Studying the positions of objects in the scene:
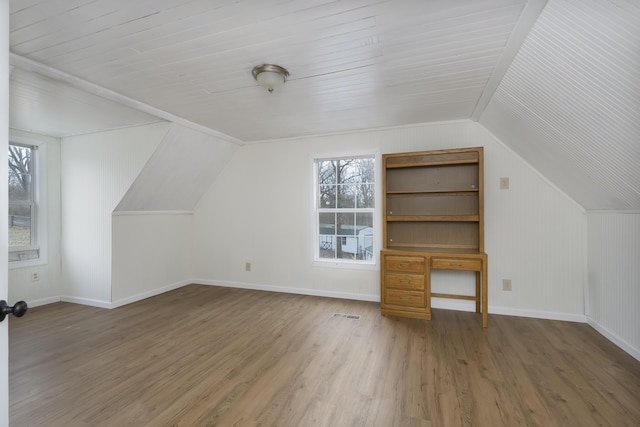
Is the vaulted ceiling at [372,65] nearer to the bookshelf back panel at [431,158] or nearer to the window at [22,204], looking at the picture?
the bookshelf back panel at [431,158]

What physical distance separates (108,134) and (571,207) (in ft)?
18.3

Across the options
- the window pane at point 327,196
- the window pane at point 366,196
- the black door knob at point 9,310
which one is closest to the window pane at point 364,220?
the window pane at point 366,196

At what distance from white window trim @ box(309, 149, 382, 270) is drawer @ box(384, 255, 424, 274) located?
0.54 m

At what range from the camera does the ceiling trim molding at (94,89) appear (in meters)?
2.13

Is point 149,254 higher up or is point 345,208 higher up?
point 345,208

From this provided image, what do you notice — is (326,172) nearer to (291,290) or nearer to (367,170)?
A: (367,170)

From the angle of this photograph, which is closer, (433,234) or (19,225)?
(433,234)

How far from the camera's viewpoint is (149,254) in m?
4.19

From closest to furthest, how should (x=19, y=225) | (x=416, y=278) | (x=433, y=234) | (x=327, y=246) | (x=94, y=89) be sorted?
1. (x=94, y=89)
2. (x=416, y=278)
3. (x=433, y=234)
4. (x=19, y=225)
5. (x=327, y=246)

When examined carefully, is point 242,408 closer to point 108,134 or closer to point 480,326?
point 480,326

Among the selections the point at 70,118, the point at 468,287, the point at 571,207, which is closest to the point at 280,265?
the point at 468,287

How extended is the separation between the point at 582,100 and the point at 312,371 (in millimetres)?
2616

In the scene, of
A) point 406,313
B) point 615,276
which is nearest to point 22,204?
point 406,313

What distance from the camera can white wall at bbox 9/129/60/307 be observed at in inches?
147
